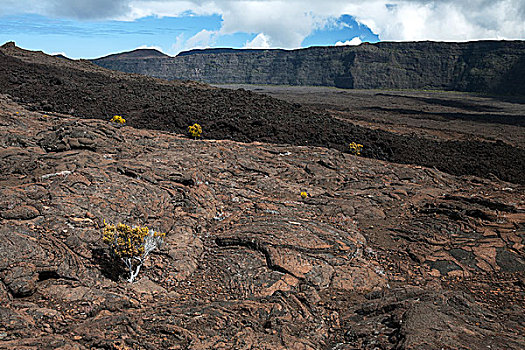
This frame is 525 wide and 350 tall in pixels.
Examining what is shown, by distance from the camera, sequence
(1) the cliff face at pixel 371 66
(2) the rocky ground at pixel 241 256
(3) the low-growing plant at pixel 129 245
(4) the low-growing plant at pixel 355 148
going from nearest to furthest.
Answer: (2) the rocky ground at pixel 241 256
(3) the low-growing plant at pixel 129 245
(4) the low-growing plant at pixel 355 148
(1) the cliff face at pixel 371 66

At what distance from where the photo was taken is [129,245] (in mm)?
7051

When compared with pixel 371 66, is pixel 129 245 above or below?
below

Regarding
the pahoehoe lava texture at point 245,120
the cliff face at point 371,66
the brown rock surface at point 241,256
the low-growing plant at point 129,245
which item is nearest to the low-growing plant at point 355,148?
the pahoehoe lava texture at point 245,120

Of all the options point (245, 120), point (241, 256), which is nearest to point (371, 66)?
point (245, 120)

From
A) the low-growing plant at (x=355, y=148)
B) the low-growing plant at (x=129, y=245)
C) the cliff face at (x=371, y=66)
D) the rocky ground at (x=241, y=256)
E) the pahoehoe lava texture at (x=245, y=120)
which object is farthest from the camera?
the cliff face at (x=371, y=66)

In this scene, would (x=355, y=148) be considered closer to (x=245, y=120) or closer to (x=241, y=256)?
(x=245, y=120)

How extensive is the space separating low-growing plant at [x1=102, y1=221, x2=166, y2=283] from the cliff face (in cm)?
10921

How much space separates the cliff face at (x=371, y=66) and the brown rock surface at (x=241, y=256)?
4064 inches

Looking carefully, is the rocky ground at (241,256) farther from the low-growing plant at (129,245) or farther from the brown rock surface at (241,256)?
the low-growing plant at (129,245)

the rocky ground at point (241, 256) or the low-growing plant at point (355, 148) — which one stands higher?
the low-growing plant at point (355, 148)

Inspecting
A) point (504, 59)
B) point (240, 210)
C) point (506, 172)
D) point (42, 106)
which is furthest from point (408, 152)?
point (504, 59)

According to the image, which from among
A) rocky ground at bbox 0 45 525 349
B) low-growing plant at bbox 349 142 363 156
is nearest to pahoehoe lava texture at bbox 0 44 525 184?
low-growing plant at bbox 349 142 363 156

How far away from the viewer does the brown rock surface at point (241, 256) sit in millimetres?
→ 5273

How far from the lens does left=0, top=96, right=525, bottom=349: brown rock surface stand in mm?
5273
